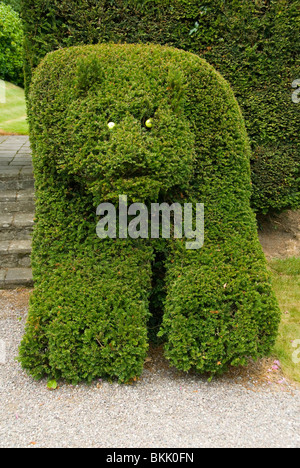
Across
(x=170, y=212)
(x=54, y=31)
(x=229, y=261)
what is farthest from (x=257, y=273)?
(x=54, y=31)

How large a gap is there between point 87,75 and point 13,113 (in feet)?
39.2

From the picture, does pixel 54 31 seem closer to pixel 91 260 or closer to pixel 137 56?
pixel 137 56

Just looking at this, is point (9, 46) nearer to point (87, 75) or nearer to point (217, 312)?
point (87, 75)

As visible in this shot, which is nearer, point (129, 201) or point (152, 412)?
point (152, 412)

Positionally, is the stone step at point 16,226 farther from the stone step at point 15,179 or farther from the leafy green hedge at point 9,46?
the leafy green hedge at point 9,46

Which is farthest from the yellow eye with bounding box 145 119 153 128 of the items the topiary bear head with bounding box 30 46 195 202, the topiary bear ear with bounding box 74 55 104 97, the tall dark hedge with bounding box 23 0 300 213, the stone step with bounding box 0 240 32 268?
the stone step with bounding box 0 240 32 268

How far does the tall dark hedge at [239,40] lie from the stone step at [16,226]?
1.82 meters

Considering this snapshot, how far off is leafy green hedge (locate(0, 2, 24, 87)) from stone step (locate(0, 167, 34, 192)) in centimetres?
1104

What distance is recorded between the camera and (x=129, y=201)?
3037 millimetres

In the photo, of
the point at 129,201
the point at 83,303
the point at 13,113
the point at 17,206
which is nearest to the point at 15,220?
the point at 17,206

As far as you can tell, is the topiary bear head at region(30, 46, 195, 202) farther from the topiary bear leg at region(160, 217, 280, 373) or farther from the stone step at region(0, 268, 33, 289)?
the stone step at region(0, 268, 33, 289)

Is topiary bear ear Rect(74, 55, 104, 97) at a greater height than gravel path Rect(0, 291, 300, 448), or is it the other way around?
topiary bear ear Rect(74, 55, 104, 97)

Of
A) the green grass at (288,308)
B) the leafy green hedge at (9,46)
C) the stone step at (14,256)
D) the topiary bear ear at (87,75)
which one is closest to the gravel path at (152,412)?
the green grass at (288,308)

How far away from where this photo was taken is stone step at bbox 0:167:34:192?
6113 millimetres
